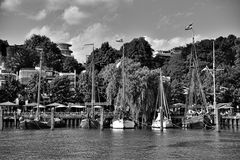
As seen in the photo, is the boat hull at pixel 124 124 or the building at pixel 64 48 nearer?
the boat hull at pixel 124 124

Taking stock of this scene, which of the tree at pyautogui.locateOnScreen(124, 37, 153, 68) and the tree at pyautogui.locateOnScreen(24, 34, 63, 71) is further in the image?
the tree at pyautogui.locateOnScreen(24, 34, 63, 71)

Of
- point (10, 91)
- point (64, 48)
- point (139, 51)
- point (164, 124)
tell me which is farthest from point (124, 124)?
point (64, 48)

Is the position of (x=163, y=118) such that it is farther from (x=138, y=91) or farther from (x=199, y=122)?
(x=138, y=91)

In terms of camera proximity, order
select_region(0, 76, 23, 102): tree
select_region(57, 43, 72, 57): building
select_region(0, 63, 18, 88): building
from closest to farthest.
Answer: select_region(0, 76, 23, 102): tree → select_region(0, 63, 18, 88): building → select_region(57, 43, 72, 57): building

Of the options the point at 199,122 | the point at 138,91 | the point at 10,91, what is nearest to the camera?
the point at 199,122

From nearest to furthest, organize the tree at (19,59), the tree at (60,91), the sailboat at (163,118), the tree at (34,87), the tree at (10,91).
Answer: the sailboat at (163,118)
the tree at (10,91)
the tree at (60,91)
the tree at (34,87)
the tree at (19,59)

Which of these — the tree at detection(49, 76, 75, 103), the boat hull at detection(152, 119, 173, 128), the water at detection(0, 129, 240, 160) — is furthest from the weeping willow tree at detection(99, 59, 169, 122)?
the water at detection(0, 129, 240, 160)

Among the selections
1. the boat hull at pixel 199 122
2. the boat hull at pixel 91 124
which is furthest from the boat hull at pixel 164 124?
the boat hull at pixel 91 124

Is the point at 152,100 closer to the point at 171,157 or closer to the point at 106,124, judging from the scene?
the point at 106,124

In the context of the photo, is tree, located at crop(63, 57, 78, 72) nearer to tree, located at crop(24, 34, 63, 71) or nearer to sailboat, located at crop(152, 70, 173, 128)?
tree, located at crop(24, 34, 63, 71)

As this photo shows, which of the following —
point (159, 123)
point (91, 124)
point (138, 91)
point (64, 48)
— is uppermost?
point (64, 48)

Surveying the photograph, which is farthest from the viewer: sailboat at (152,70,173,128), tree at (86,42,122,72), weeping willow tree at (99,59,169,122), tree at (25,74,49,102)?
tree at (86,42,122,72)

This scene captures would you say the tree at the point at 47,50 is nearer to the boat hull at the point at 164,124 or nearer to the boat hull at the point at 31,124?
the boat hull at the point at 31,124

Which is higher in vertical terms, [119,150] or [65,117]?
[65,117]
